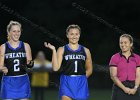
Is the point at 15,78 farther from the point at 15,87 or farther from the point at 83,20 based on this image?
the point at 83,20

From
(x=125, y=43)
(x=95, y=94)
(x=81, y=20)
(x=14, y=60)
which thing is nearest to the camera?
(x=14, y=60)

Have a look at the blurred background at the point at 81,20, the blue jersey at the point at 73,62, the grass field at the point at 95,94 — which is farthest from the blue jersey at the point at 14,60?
the blurred background at the point at 81,20

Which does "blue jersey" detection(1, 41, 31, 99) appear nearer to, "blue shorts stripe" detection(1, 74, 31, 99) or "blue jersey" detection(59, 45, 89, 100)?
"blue shorts stripe" detection(1, 74, 31, 99)

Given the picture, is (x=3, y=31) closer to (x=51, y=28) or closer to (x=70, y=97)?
(x=51, y=28)

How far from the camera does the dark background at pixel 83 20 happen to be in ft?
60.5

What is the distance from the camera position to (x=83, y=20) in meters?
18.9

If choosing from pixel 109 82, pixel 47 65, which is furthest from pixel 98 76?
pixel 47 65

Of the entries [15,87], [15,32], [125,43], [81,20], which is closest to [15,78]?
[15,87]

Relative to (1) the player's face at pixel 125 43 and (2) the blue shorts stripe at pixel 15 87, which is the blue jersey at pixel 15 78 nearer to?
(2) the blue shorts stripe at pixel 15 87

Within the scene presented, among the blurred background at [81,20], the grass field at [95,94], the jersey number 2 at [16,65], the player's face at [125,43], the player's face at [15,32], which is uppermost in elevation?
the blurred background at [81,20]

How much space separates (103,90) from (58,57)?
901 cm

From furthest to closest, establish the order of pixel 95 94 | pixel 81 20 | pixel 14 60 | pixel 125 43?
pixel 81 20 → pixel 95 94 → pixel 125 43 → pixel 14 60

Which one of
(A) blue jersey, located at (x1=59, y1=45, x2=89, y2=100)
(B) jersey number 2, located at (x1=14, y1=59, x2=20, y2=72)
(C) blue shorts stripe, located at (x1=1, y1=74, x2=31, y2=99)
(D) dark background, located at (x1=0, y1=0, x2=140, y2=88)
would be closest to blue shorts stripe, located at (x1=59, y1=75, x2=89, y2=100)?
(A) blue jersey, located at (x1=59, y1=45, x2=89, y2=100)

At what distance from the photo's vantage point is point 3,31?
60.5ft
